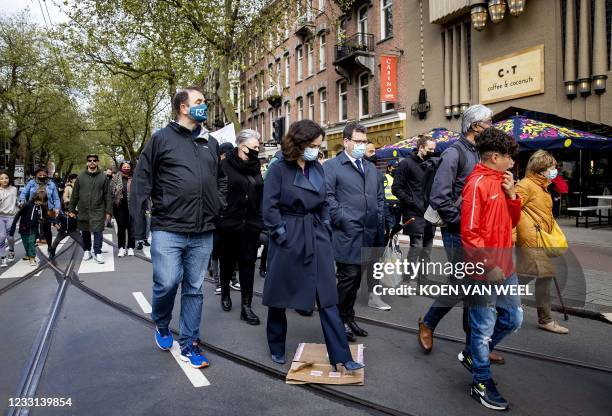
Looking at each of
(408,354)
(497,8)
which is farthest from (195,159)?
(497,8)

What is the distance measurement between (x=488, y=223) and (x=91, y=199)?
26.9 ft

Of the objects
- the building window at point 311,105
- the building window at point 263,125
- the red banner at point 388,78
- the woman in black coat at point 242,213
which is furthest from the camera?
the building window at point 263,125

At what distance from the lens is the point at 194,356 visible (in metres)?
4.06

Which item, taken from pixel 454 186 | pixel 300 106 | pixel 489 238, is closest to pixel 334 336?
pixel 489 238

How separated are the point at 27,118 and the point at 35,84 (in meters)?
3.34

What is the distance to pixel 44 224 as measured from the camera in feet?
34.7

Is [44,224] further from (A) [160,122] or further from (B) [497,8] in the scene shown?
(A) [160,122]

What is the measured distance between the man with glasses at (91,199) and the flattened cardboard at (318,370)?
6553mm

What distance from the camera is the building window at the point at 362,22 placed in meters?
24.7

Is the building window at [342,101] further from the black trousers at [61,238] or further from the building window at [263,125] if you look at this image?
the black trousers at [61,238]

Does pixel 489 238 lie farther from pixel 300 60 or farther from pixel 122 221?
pixel 300 60

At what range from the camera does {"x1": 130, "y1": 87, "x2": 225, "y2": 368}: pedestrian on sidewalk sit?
400cm

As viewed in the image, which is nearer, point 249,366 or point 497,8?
point 249,366

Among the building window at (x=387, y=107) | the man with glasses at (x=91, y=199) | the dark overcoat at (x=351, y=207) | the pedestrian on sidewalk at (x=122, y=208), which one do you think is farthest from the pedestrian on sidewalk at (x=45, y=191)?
the building window at (x=387, y=107)
